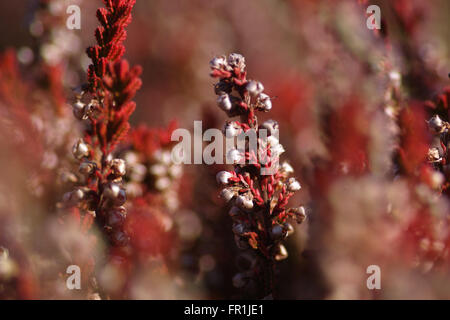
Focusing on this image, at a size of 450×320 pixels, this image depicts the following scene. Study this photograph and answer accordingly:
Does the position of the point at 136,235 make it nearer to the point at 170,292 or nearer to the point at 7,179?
the point at 170,292

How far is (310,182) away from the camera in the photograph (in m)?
0.63

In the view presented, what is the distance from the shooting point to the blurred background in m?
0.49

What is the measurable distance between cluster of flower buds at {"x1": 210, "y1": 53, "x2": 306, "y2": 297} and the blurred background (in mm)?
112

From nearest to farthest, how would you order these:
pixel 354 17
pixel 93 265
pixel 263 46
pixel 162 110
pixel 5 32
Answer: pixel 93 265, pixel 354 17, pixel 162 110, pixel 263 46, pixel 5 32

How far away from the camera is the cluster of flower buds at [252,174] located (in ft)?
1.46

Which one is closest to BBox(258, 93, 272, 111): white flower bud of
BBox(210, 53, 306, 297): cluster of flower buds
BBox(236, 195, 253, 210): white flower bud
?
BBox(210, 53, 306, 297): cluster of flower buds

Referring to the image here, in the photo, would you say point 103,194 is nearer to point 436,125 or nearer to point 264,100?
point 264,100

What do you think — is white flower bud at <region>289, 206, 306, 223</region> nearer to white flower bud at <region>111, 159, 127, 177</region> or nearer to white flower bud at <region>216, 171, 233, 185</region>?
white flower bud at <region>216, 171, 233, 185</region>

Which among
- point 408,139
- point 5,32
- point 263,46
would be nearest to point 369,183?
point 408,139

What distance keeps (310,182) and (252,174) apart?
0.64 feet

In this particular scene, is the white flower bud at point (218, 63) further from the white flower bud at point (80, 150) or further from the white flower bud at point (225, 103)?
the white flower bud at point (80, 150)

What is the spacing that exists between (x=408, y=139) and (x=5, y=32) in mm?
1548

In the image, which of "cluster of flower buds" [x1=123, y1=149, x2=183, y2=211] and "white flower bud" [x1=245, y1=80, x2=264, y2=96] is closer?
"white flower bud" [x1=245, y1=80, x2=264, y2=96]

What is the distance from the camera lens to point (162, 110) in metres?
1.16
